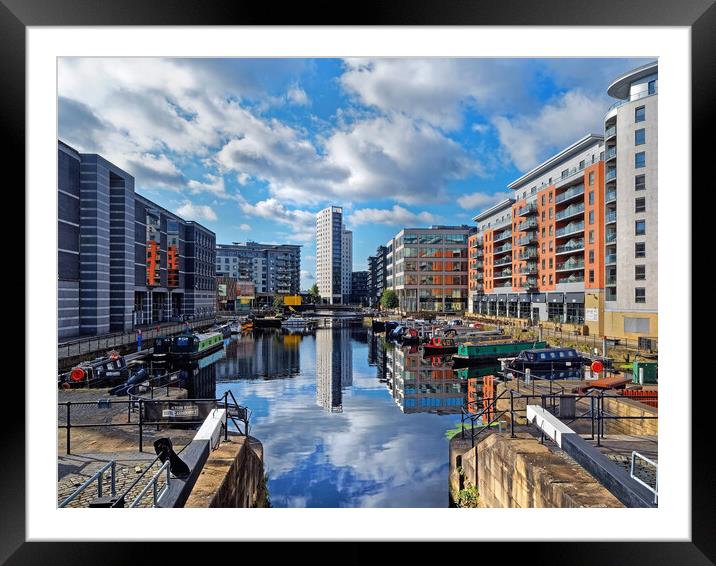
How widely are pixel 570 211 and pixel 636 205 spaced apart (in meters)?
9.03

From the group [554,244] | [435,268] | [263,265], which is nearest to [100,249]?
[554,244]

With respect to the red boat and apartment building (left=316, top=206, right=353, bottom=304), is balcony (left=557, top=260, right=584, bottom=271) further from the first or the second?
apartment building (left=316, top=206, right=353, bottom=304)

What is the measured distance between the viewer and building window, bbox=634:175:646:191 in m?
23.4

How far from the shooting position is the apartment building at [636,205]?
22641 millimetres

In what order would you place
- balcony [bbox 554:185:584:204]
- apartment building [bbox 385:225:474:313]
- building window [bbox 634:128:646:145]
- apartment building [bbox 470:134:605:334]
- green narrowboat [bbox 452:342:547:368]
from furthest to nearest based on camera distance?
apartment building [bbox 385:225:474:313] → balcony [bbox 554:185:584:204] → apartment building [bbox 470:134:605:334] → green narrowboat [bbox 452:342:547:368] → building window [bbox 634:128:646:145]

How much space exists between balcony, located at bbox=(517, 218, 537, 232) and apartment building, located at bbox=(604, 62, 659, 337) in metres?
13.9

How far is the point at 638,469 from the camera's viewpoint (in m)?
5.65

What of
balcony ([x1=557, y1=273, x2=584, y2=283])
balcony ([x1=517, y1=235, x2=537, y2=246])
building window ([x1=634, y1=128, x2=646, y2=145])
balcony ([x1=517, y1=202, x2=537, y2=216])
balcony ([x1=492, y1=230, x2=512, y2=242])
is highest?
building window ([x1=634, y1=128, x2=646, y2=145])

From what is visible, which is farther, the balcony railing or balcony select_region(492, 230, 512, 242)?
balcony select_region(492, 230, 512, 242)

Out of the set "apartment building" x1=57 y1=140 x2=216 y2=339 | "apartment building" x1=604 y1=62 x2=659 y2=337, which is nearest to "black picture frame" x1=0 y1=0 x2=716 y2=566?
"apartment building" x1=57 y1=140 x2=216 y2=339

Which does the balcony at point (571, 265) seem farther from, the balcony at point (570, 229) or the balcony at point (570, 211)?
the balcony at point (570, 211)

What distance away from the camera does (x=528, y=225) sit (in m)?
39.6
